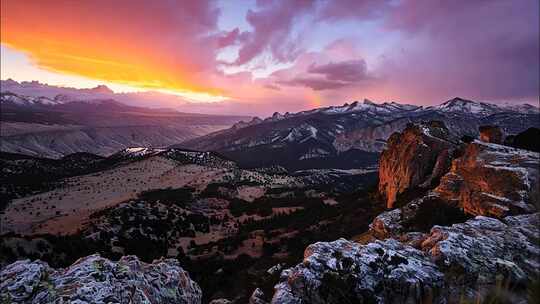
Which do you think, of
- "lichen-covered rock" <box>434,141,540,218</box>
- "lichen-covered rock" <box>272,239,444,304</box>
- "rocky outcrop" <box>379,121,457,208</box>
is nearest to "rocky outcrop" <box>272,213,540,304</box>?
"lichen-covered rock" <box>272,239,444,304</box>

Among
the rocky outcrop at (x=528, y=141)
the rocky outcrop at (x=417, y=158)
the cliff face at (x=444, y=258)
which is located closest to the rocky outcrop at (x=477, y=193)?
the cliff face at (x=444, y=258)

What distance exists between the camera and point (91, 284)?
1435 cm

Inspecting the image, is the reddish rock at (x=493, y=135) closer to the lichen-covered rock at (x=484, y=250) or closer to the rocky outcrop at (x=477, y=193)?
the rocky outcrop at (x=477, y=193)

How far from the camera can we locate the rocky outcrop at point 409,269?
1652 centimetres

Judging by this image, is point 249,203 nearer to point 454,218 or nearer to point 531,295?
point 454,218

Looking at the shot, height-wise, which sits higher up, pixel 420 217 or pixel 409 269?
pixel 409 269

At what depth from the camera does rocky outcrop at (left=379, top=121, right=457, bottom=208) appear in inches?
1965

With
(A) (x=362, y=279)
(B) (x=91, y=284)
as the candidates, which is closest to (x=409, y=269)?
(A) (x=362, y=279)

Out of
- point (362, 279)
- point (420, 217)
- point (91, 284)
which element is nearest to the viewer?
point (91, 284)

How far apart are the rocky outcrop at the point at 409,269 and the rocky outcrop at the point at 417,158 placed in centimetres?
3140

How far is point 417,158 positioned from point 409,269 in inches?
1547

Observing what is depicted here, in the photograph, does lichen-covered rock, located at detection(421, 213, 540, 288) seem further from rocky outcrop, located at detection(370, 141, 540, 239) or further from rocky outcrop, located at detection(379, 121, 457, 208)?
rocky outcrop, located at detection(379, 121, 457, 208)

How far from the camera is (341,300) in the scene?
55.7ft

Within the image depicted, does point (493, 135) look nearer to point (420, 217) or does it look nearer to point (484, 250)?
point (420, 217)
